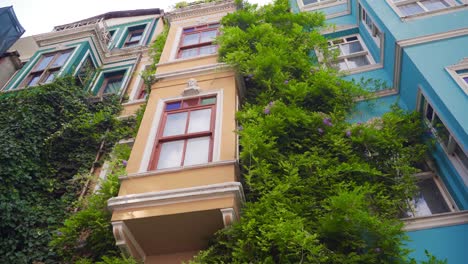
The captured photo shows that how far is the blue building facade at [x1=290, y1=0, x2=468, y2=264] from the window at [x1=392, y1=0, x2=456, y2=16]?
22 millimetres

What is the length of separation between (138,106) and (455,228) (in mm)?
8776

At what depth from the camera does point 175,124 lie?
811 centimetres

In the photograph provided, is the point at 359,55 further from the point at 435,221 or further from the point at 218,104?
the point at 435,221

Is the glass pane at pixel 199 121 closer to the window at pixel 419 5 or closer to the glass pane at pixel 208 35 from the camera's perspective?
the glass pane at pixel 208 35

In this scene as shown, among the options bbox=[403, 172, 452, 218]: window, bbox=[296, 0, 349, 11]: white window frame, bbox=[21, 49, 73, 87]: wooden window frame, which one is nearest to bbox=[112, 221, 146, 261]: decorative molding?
bbox=[403, 172, 452, 218]: window

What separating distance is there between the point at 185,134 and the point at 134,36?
1246 cm

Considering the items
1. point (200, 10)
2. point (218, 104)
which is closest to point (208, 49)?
point (200, 10)

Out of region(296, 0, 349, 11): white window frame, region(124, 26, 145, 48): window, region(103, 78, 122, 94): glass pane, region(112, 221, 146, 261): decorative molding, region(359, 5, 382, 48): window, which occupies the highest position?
region(124, 26, 145, 48): window

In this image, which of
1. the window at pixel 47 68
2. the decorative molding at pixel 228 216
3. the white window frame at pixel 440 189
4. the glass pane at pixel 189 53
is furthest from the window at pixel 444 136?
the window at pixel 47 68

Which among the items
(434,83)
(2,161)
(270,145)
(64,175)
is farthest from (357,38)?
(2,161)

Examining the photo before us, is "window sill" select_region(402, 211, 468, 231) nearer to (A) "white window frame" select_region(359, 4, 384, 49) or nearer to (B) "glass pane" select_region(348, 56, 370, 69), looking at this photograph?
(A) "white window frame" select_region(359, 4, 384, 49)

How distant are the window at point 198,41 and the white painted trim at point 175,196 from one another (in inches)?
204

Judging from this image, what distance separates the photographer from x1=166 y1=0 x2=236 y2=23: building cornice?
41.8 feet

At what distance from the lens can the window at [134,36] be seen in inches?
703
